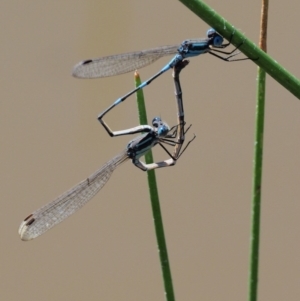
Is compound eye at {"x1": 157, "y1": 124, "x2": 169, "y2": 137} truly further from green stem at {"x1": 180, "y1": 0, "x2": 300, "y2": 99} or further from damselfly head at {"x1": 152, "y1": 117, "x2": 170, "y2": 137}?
green stem at {"x1": 180, "y1": 0, "x2": 300, "y2": 99}

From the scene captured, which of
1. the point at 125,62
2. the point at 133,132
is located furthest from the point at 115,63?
the point at 133,132

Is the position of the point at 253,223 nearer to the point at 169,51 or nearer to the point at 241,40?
the point at 241,40

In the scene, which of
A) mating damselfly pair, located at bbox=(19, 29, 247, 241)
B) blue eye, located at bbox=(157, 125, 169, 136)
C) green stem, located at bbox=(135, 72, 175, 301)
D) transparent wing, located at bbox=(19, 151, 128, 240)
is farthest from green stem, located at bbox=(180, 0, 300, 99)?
transparent wing, located at bbox=(19, 151, 128, 240)

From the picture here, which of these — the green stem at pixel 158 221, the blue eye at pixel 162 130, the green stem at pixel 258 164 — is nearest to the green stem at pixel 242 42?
the green stem at pixel 258 164

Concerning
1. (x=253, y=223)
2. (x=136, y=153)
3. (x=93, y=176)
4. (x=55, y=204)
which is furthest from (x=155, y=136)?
(x=253, y=223)

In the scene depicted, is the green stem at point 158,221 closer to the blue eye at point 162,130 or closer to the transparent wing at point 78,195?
the blue eye at point 162,130

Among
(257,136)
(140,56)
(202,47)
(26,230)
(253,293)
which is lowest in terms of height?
(253,293)

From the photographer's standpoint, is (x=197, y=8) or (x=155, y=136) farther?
(x=155, y=136)
